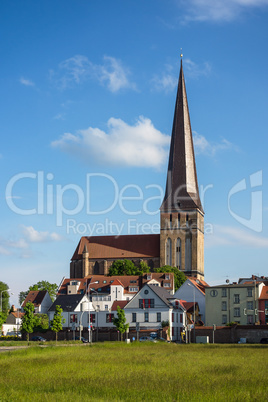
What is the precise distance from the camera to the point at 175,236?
6058 inches

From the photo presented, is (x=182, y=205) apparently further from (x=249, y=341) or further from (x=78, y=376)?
(x=78, y=376)

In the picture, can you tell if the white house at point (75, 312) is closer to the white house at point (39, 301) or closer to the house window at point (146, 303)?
the house window at point (146, 303)

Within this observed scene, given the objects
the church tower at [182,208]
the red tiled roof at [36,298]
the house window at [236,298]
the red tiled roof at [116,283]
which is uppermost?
the church tower at [182,208]

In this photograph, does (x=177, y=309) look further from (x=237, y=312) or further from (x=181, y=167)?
(x=181, y=167)

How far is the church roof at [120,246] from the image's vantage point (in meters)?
A: 160

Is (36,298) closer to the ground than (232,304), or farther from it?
closer to the ground

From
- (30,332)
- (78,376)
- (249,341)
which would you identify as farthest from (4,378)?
(30,332)

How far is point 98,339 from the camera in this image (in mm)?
87750

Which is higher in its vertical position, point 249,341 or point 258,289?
point 258,289

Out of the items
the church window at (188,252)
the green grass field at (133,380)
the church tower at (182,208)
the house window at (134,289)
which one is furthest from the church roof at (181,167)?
the green grass field at (133,380)

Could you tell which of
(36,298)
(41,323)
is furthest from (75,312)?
(36,298)

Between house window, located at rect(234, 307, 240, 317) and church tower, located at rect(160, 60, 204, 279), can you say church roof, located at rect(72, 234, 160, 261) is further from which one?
house window, located at rect(234, 307, 240, 317)

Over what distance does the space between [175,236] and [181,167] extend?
724 inches

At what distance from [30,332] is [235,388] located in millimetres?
66638
